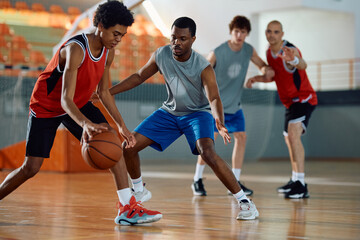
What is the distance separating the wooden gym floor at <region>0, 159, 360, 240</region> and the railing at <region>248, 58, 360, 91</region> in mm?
10160

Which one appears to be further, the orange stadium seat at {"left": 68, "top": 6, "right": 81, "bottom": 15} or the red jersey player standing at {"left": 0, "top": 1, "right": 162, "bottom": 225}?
the orange stadium seat at {"left": 68, "top": 6, "right": 81, "bottom": 15}

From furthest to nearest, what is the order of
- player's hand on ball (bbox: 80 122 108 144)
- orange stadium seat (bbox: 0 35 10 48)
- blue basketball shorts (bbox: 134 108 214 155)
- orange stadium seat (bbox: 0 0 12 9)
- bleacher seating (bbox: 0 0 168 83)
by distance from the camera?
bleacher seating (bbox: 0 0 168 83)
orange stadium seat (bbox: 0 35 10 48)
orange stadium seat (bbox: 0 0 12 9)
blue basketball shorts (bbox: 134 108 214 155)
player's hand on ball (bbox: 80 122 108 144)

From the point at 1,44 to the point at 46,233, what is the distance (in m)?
9.42

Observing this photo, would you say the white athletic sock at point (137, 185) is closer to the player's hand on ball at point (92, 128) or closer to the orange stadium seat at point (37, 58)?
the player's hand on ball at point (92, 128)

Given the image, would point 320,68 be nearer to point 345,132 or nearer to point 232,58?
point 345,132

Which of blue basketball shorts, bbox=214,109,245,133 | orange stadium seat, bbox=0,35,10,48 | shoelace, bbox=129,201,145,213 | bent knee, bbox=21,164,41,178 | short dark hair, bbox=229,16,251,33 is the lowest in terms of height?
shoelace, bbox=129,201,145,213

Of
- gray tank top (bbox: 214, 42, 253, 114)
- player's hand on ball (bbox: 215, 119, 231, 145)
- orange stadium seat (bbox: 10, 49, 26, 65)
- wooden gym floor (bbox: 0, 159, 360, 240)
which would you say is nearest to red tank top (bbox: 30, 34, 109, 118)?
wooden gym floor (bbox: 0, 159, 360, 240)

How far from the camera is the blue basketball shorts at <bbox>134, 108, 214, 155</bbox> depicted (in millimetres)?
4141

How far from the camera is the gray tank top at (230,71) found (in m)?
5.75

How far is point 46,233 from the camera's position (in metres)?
3.29

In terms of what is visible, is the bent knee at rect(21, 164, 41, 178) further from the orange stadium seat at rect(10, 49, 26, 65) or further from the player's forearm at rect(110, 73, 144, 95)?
the orange stadium seat at rect(10, 49, 26, 65)

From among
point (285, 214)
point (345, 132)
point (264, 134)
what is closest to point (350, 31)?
point (345, 132)

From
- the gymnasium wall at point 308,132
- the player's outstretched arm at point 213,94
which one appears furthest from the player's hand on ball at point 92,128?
the gymnasium wall at point 308,132

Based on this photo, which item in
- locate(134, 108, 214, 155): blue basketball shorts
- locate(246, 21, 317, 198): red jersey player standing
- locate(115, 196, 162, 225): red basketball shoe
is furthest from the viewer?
locate(246, 21, 317, 198): red jersey player standing
